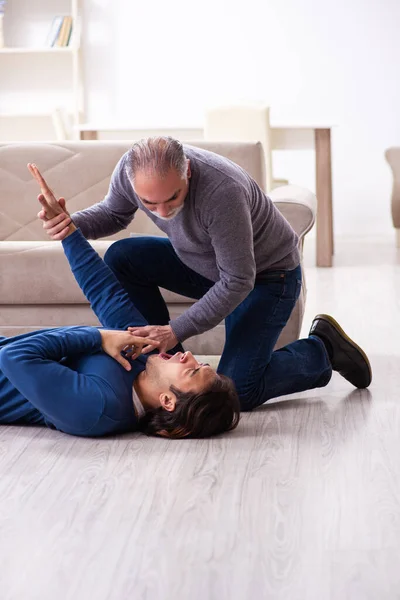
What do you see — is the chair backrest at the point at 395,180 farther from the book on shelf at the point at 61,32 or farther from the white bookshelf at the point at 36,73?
the book on shelf at the point at 61,32

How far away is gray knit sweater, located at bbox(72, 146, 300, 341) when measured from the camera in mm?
2152

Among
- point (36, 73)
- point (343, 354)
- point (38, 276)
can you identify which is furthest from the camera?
point (36, 73)

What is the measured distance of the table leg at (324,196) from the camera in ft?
17.0

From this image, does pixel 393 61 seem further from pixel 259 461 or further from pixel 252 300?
pixel 259 461

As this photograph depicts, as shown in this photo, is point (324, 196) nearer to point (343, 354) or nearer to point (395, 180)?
point (395, 180)

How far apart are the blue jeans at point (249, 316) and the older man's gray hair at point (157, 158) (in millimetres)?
504

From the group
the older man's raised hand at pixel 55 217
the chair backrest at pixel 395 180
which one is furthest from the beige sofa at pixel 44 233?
the chair backrest at pixel 395 180

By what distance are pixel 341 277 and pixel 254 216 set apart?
259 centimetres

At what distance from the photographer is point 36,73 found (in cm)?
689

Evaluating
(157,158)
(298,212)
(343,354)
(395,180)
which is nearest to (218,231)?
(157,158)

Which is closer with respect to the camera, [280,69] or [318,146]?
[318,146]

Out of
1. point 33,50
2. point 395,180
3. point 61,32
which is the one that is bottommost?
point 395,180

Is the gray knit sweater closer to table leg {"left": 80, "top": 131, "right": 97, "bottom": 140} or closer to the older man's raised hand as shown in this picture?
the older man's raised hand

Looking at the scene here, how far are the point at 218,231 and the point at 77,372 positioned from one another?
0.47 m
